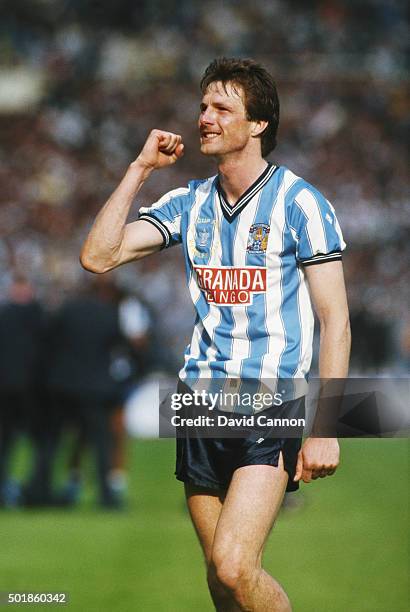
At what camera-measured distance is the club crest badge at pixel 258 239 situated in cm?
430

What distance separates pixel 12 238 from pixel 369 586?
15123 mm

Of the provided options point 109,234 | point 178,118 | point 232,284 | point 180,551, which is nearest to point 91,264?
point 109,234

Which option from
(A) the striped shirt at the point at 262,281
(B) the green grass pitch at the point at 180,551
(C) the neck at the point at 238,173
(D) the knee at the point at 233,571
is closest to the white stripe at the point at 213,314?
A: (A) the striped shirt at the point at 262,281

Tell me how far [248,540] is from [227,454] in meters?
0.40

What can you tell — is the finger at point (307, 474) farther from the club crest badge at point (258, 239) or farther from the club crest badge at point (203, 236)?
the club crest badge at point (203, 236)

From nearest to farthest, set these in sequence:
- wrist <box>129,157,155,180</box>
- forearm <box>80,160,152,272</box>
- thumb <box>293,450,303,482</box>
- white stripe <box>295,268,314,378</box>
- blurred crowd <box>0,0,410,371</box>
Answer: thumb <box>293,450,303,482</box>, white stripe <box>295,268,314,378</box>, forearm <box>80,160,152,272</box>, wrist <box>129,157,155,180</box>, blurred crowd <box>0,0,410,371</box>

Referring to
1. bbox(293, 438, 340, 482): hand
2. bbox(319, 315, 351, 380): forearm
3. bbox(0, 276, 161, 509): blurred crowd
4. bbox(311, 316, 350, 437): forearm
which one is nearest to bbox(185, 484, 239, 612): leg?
bbox(293, 438, 340, 482): hand

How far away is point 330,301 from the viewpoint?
4141mm

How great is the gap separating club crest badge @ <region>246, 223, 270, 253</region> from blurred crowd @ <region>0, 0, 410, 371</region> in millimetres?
14759

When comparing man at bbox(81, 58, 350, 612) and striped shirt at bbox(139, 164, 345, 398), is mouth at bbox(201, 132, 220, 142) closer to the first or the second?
man at bbox(81, 58, 350, 612)

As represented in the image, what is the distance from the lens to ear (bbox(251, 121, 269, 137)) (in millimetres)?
4438

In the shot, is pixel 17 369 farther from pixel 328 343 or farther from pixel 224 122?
pixel 328 343

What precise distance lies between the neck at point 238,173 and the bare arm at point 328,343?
49 centimetres

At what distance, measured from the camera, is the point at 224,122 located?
4.37 meters
